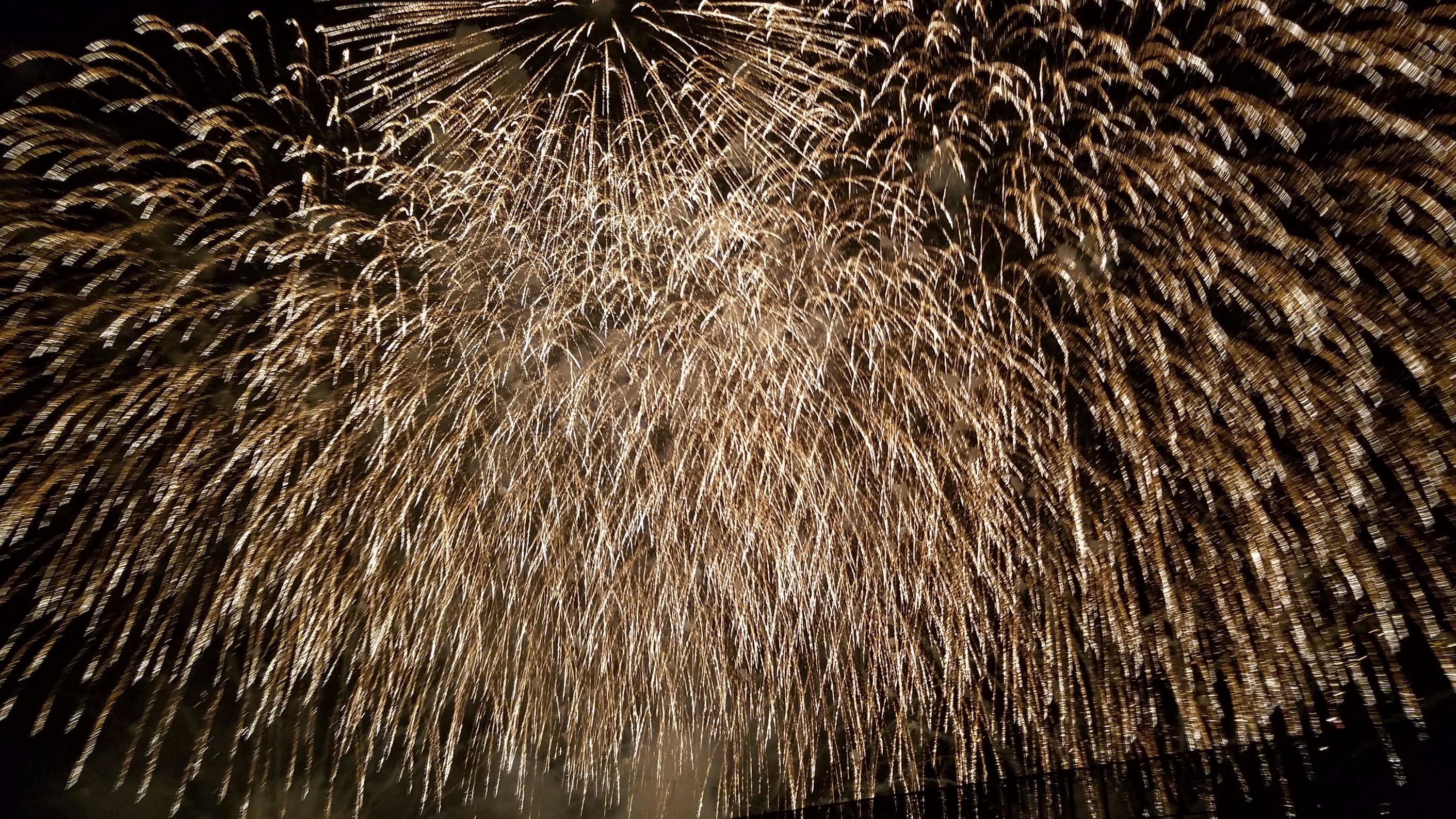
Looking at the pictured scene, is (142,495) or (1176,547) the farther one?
(1176,547)

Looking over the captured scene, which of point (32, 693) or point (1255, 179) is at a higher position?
point (1255, 179)

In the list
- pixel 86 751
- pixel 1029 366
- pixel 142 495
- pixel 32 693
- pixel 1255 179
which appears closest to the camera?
pixel 1255 179

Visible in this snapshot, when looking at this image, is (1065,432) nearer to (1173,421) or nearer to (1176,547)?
(1173,421)

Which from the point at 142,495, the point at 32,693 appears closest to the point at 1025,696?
the point at 142,495

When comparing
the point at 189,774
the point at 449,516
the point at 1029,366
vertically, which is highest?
the point at 1029,366

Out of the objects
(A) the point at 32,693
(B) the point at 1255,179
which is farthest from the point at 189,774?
(B) the point at 1255,179

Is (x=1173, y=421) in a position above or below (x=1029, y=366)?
below

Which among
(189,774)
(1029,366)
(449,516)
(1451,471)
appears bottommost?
(189,774)

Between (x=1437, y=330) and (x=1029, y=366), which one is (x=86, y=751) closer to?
(x=1029, y=366)

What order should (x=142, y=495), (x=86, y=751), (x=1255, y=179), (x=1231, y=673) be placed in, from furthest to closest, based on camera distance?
(x=1231, y=673) < (x=86, y=751) < (x=142, y=495) < (x=1255, y=179)
